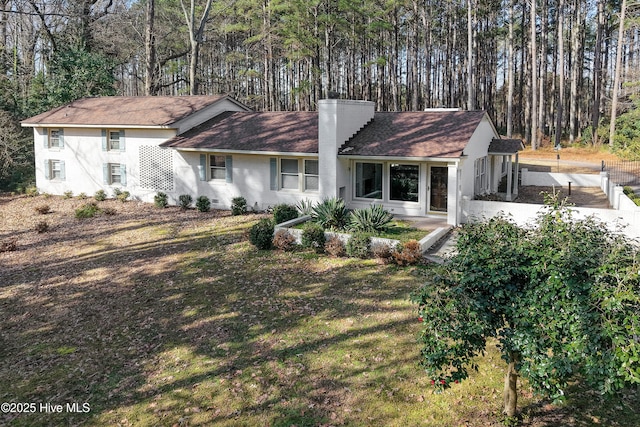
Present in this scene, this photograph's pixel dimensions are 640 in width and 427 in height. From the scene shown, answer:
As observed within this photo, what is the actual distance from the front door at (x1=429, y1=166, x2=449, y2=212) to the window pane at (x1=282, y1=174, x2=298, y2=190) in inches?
217

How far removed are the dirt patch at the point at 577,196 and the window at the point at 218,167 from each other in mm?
13362

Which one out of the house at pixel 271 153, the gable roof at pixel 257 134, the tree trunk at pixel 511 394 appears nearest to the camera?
the tree trunk at pixel 511 394

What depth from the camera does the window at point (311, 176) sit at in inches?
798

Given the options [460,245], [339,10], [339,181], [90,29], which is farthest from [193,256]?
[339,10]

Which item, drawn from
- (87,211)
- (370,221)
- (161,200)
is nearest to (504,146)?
(370,221)

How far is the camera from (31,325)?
12312 millimetres

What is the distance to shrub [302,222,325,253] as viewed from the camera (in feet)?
51.5

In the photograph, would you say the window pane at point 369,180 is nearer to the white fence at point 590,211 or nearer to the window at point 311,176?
the window at point 311,176

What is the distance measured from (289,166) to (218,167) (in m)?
3.62

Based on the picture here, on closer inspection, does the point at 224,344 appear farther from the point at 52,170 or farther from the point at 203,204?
the point at 52,170

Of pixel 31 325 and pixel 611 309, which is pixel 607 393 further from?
pixel 31 325

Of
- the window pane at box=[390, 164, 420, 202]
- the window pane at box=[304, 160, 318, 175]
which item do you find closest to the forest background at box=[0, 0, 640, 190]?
the window pane at box=[304, 160, 318, 175]

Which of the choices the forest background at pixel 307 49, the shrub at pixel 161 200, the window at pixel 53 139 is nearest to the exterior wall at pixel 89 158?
the window at pixel 53 139

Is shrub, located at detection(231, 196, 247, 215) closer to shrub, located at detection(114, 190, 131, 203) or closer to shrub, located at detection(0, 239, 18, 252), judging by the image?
shrub, located at detection(114, 190, 131, 203)
